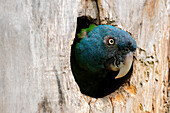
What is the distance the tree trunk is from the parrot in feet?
0.31

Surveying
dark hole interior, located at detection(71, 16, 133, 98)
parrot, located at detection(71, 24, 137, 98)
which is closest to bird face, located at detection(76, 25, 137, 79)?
parrot, located at detection(71, 24, 137, 98)

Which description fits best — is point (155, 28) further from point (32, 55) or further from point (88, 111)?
point (32, 55)

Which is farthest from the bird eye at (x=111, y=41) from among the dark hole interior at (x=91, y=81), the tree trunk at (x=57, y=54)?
the dark hole interior at (x=91, y=81)

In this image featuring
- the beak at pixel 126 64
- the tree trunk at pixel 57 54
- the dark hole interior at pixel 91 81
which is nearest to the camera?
the tree trunk at pixel 57 54

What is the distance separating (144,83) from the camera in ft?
7.93

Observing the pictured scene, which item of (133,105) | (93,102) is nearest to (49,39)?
(93,102)

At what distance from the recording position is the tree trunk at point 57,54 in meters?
1.79

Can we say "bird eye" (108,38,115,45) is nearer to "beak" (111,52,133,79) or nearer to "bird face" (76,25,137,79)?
"bird face" (76,25,137,79)

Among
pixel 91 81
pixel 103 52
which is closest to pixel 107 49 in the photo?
pixel 103 52

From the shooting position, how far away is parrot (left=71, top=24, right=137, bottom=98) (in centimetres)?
243

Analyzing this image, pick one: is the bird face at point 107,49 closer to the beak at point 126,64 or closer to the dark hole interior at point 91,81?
the beak at point 126,64

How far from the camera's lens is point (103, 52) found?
258 cm

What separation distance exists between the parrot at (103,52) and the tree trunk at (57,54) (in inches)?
3.7

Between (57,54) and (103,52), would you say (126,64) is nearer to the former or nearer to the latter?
→ (103,52)
